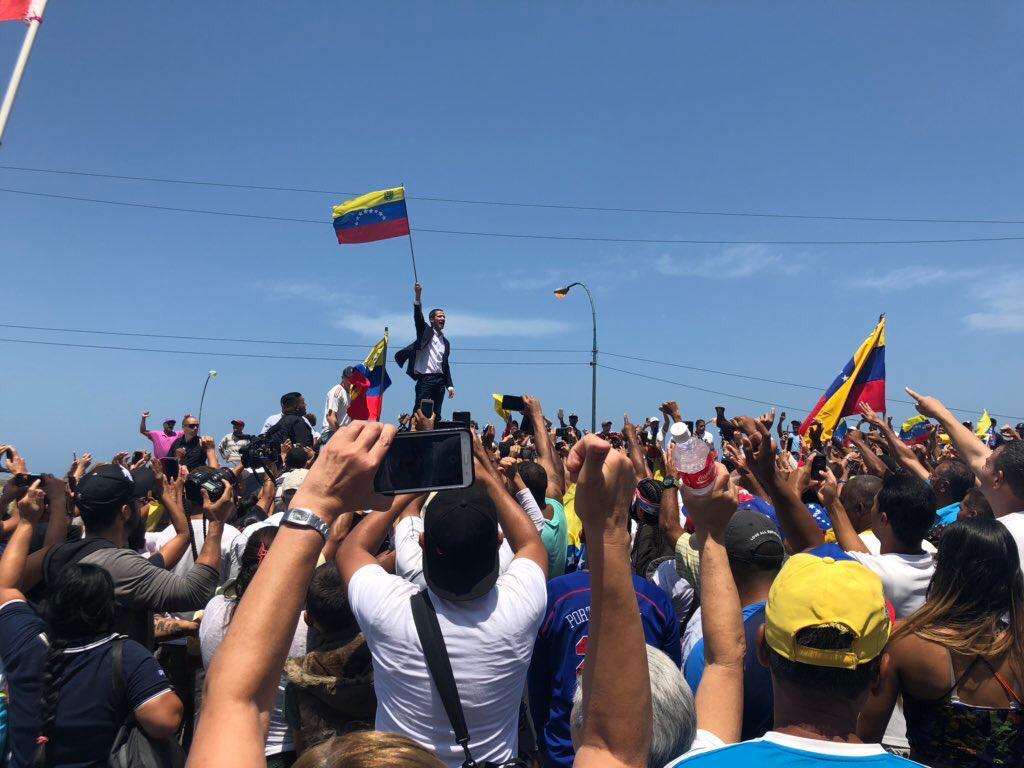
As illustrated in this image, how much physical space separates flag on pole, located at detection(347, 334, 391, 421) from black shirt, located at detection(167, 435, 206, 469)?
234 cm

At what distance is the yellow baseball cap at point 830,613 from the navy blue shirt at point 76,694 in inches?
A: 98.0

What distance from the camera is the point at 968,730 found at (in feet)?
8.38

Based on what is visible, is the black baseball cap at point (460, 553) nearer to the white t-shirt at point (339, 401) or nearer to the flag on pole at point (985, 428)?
the white t-shirt at point (339, 401)

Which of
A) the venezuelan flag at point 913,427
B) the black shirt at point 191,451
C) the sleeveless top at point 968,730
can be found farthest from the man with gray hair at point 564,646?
the venezuelan flag at point 913,427

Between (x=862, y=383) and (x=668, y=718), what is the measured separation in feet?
32.1

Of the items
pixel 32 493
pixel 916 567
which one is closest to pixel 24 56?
pixel 32 493

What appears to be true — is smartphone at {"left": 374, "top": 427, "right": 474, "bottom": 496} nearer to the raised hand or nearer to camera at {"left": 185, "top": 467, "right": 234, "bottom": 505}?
the raised hand

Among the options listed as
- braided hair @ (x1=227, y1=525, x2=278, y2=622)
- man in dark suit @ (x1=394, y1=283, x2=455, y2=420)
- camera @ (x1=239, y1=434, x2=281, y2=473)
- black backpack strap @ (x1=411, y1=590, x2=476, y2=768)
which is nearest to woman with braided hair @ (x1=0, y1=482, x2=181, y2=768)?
braided hair @ (x1=227, y1=525, x2=278, y2=622)

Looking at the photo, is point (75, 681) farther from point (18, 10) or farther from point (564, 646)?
point (18, 10)

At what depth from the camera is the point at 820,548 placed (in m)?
3.58

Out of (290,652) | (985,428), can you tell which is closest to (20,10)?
(290,652)

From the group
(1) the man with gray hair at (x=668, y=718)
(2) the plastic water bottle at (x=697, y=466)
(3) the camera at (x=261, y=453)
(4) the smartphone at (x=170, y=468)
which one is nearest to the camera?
(1) the man with gray hair at (x=668, y=718)

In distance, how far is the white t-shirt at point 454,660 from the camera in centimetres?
261

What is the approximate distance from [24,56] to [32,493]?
4406 mm
